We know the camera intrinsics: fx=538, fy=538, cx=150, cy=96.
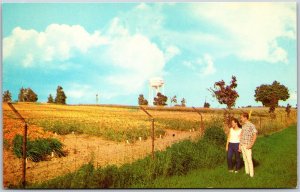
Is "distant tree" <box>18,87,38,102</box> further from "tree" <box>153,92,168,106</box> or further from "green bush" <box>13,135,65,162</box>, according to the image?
"tree" <box>153,92,168,106</box>

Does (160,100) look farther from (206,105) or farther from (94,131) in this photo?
(94,131)

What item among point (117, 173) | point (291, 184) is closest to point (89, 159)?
point (117, 173)

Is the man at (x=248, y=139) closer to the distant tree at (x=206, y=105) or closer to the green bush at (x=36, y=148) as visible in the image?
the distant tree at (x=206, y=105)

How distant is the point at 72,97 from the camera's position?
38.6 ft

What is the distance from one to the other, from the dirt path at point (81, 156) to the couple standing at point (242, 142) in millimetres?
Result: 1570

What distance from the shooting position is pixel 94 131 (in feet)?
39.0

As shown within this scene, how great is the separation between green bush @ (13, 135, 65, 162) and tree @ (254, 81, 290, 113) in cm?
474

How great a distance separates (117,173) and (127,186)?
0.35 m

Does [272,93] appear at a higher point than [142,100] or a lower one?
higher

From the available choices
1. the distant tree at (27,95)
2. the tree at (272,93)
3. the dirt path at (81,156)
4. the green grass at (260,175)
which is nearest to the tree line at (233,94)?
the tree at (272,93)

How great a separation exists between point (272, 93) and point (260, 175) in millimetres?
1908

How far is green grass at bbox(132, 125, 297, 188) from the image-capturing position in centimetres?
1127

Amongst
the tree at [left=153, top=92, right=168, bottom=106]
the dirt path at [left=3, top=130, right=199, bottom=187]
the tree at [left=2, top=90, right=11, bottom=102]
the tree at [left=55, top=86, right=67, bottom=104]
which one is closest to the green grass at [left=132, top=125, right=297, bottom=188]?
the dirt path at [left=3, top=130, right=199, bottom=187]

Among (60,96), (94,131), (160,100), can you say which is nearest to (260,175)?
(160,100)
